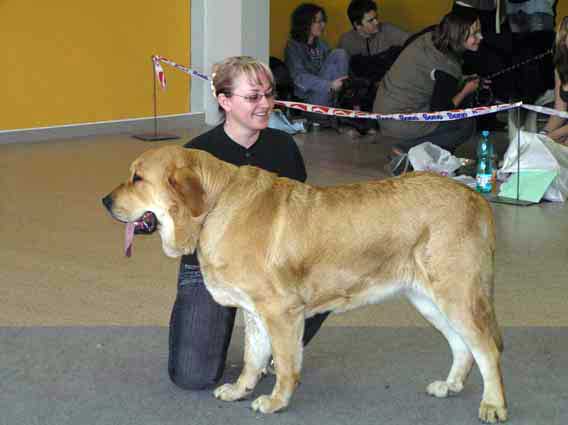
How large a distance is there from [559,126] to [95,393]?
6.24 m

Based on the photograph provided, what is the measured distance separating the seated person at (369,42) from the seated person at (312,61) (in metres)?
0.28

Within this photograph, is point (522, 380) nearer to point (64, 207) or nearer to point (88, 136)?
point (64, 207)

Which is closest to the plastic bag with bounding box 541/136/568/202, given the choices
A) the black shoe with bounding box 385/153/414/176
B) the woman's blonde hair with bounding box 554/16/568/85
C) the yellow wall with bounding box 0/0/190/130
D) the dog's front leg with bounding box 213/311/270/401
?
the woman's blonde hair with bounding box 554/16/568/85

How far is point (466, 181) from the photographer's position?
8.67 m

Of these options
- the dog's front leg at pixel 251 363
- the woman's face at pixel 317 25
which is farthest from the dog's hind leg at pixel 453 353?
the woman's face at pixel 317 25

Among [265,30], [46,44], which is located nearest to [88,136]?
[46,44]

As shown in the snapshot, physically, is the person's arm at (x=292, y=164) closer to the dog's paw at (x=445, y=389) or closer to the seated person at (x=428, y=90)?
the dog's paw at (x=445, y=389)

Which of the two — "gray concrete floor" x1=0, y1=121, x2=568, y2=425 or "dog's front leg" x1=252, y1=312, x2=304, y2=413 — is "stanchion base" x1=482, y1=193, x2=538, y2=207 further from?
"dog's front leg" x1=252, y1=312, x2=304, y2=413

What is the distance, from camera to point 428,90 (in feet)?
30.4

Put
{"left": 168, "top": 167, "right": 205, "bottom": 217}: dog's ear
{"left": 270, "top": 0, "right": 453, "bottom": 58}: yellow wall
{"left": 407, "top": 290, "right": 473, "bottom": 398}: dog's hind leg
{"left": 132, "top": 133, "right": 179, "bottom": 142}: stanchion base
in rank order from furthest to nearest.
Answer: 1. {"left": 270, "top": 0, "right": 453, "bottom": 58}: yellow wall
2. {"left": 132, "top": 133, "right": 179, "bottom": 142}: stanchion base
3. {"left": 407, "top": 290, "right": 473, "bottom": 398}: dog's hind leg
4. {"left": 168, "top": 167, "right": 205, "bottom": 217}: dog's ear

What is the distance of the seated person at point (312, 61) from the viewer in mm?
11719

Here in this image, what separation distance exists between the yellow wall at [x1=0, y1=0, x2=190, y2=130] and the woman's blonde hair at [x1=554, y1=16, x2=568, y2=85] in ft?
16.4

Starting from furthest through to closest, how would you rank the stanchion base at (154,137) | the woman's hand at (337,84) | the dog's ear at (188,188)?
the woman's hand at (337,84)
the stanchion base at (154,137)
the dog's ear at (188,188)

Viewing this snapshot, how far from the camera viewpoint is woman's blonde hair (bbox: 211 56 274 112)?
4.27 m
